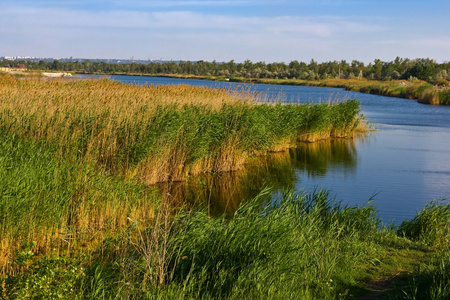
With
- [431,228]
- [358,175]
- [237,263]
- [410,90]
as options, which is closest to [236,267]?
[237,263]

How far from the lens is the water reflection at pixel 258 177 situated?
12.4 metres

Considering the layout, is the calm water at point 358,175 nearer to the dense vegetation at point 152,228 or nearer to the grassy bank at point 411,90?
the dense vegetation at point 152,228

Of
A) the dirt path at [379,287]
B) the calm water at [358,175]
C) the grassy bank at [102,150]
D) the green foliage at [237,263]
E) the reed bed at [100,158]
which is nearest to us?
the green foliage at [237,263]

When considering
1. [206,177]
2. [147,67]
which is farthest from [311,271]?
[147,67]

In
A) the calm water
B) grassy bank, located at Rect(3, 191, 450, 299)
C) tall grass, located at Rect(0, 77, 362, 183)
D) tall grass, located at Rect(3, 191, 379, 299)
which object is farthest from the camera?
the calm water

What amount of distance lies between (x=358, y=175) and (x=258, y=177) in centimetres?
359

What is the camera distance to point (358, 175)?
16.6 metres

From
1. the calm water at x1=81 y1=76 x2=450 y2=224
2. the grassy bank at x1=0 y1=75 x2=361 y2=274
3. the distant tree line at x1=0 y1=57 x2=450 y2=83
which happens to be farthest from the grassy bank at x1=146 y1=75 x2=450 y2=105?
the grassy bank at x1=0 y1=75 x2=361 y2=274

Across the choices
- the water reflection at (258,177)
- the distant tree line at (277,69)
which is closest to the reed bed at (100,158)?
the water reflection at (258,177)

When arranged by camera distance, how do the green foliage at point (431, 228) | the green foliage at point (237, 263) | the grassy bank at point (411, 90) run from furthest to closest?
the grassy bank at point (411, 90) < the green foliage at point (431, 228) < the green foliage at point (237, 263)

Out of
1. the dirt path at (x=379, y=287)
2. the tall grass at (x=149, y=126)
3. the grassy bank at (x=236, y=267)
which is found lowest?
the dirt path at (x=379, y=287)

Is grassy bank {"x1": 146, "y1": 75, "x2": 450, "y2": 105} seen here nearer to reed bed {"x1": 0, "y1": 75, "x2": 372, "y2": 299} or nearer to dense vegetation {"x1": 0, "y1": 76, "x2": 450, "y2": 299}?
reed bed {"x1": 0, "y1": 75, "x2": 372, "y2": 299}

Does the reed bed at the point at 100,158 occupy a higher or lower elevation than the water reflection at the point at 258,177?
higher

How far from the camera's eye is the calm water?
509 inches
